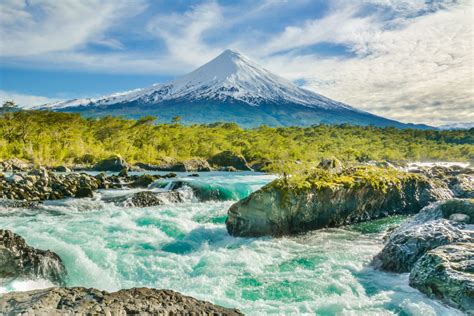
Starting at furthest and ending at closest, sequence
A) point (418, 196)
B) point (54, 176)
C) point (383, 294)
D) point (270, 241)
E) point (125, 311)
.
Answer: point (54, 176), point (418, 196), point (270, 241), point (383, 294), point (125, 311)

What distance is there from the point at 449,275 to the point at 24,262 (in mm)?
7733

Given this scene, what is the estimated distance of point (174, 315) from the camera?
437 centimetres

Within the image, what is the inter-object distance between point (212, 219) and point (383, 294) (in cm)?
835

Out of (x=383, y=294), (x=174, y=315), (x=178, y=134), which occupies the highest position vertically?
(x=178, y=134)

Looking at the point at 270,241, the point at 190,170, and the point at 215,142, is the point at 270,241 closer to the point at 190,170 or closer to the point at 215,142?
the point at 190,170

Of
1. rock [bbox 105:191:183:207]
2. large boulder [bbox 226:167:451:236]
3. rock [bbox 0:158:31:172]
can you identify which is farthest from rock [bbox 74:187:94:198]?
rock [bbox 0:158:31:172]

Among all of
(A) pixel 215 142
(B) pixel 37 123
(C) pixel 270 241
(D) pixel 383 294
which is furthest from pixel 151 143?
(D) pixel 383 294

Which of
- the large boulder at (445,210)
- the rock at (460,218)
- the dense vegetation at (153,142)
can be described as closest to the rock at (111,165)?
the dense vegetation at (153,142)

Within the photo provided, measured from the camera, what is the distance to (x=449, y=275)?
681cm

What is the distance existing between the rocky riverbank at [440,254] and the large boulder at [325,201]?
327 centimetres

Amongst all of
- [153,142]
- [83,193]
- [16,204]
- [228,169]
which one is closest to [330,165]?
[83,193]

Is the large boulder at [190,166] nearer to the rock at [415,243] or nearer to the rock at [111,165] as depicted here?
the rock at [111,165]

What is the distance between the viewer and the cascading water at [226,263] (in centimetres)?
711

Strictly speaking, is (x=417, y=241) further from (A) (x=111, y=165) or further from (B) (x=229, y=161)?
(B) (x=229, y=161)
